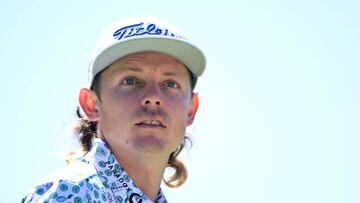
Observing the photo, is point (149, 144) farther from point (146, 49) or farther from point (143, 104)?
point (146, 49)

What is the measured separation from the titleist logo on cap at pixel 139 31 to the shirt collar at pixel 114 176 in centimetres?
93

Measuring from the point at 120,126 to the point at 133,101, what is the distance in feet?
0.75

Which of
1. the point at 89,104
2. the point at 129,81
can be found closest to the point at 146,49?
the point at 129,81

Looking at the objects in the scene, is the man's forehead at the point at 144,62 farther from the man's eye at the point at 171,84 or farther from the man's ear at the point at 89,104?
the man's ear at the point at 89,104

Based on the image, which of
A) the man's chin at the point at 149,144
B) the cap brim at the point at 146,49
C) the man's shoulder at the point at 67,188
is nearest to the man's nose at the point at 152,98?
the man's chin at the point at 149,144

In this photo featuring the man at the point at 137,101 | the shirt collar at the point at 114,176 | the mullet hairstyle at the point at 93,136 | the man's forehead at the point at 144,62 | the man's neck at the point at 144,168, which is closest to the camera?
the shirt collar at the point at 114,176

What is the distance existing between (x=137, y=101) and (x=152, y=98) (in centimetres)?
14

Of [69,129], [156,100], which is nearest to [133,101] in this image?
[156,100]

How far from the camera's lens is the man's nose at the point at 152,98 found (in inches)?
235

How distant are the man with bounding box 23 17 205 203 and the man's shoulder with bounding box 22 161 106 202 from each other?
0.36 metres

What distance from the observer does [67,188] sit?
492cm

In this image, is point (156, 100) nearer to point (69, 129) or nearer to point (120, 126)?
point (120, 126)

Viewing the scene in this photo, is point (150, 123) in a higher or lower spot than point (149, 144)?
higher

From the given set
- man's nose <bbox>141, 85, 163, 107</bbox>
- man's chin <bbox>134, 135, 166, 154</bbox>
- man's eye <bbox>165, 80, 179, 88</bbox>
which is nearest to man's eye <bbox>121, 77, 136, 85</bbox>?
man's nose <bbox>141, 85, 163, 107</bbox>
